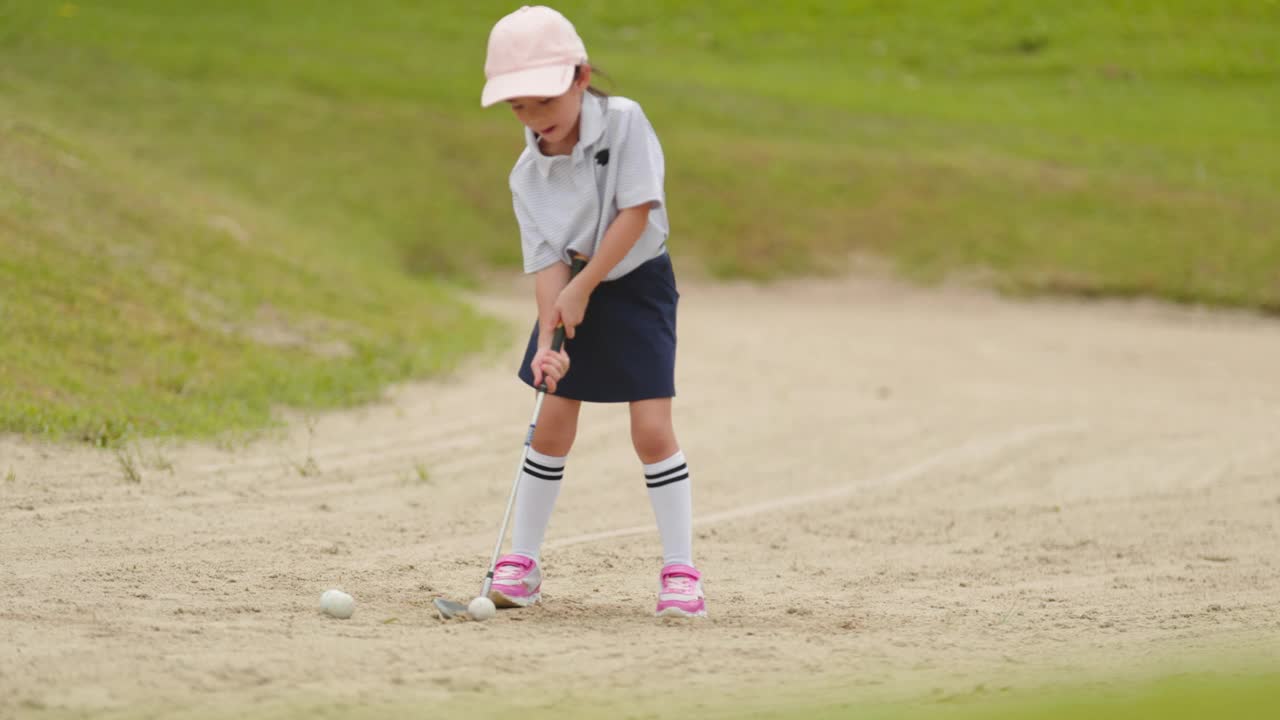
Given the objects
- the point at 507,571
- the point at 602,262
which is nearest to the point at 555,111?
the point at 602,262

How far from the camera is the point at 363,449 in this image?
678 cm

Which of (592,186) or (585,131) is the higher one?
(585,131)

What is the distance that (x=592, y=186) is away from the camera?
4082mm

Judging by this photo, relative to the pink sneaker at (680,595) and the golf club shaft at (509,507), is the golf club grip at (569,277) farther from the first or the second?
the pink sneaker at (680,595)

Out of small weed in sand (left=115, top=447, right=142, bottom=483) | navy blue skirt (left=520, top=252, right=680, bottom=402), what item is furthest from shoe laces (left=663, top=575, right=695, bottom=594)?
small weed in sand (left=115, top=447, right=142, bottom=483)

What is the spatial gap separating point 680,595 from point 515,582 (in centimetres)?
51

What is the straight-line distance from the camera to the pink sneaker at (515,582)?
13.7ft

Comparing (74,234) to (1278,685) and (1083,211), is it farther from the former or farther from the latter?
(1083,211)

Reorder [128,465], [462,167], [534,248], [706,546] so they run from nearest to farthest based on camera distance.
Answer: [534,248], [706,546], [128,465], [462,167]

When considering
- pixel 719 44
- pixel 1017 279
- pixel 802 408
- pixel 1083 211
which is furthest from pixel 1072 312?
pixel 719 44

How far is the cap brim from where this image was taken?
3.81 m

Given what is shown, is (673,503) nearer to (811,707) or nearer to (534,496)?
(534,496)

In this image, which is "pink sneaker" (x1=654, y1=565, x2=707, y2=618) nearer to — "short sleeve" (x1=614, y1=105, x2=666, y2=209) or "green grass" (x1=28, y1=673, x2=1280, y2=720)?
"green grass" (x1=28, y1=673, x2=1280, y2=720)

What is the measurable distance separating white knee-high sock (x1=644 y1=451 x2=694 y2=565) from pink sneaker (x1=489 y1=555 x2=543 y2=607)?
16.2 inches
